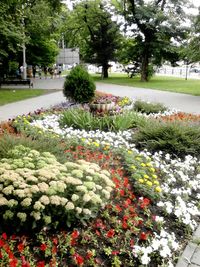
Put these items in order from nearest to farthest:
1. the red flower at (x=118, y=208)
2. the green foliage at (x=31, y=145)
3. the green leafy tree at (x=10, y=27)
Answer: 1. the red flower at (x=118, y=208)
2. the green foliage at (x=31, y=145)
3. the green leafy tree at (x=10, y=27)

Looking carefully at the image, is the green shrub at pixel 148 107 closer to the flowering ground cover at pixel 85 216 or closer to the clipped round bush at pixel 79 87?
the clipped round bush at pixel 79 87

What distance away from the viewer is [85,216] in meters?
3.76

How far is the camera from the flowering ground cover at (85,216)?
3354mm

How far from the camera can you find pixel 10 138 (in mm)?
5543

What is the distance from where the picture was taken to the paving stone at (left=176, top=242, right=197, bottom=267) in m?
3.57

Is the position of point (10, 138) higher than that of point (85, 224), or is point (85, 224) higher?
point (10, 138)

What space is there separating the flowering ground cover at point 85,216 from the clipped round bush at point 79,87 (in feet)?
31.9

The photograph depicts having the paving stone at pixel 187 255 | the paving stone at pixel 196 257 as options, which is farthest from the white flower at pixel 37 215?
the paving stone at pixel 196 257

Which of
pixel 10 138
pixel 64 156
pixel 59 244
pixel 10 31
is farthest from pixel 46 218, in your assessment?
pixel 10 31

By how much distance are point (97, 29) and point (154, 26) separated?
817cm

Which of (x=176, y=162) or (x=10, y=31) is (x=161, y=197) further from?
(x=10, y=31)

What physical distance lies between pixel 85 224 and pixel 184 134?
3916 mm

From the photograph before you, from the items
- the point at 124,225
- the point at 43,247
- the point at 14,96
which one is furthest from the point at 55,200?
the point at 14,96

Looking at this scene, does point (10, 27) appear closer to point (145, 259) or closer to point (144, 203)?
point (144, 203)
